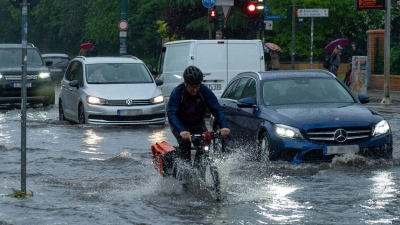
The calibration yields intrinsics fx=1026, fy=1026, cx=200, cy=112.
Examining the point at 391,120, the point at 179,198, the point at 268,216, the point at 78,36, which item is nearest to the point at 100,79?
the point at 391,120

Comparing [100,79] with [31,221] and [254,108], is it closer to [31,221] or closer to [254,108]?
[254,108]

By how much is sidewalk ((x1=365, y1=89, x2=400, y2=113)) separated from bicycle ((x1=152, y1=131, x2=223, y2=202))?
52.9 ft

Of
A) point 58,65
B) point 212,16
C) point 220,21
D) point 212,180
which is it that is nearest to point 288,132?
point 212,180

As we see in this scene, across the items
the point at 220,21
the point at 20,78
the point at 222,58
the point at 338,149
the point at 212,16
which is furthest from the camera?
the point at 212,16

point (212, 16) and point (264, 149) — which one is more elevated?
point (212, 16)

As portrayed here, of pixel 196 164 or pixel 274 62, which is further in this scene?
pixel 274 62

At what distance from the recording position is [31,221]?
9.25 m

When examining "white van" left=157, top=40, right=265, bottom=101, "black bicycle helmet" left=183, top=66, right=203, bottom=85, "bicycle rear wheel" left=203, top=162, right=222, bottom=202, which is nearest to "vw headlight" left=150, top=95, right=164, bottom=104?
A: "white van" left=157, top=40, right=265, bottom=101

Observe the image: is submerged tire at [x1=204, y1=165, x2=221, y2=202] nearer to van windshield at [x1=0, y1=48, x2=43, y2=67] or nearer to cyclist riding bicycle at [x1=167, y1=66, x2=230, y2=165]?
cyclist riding bicycle at [x1=167, y1=66, x2=230, y2=165]

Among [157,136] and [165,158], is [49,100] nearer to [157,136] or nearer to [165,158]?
[157,136]

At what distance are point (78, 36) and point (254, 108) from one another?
8369 cm

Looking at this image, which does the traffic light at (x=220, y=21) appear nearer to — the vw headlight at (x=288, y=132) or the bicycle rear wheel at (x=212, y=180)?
the vw headlight at (x=288, y=132)

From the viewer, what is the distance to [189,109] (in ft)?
33.7

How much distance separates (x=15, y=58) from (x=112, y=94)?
9544 millimetres
